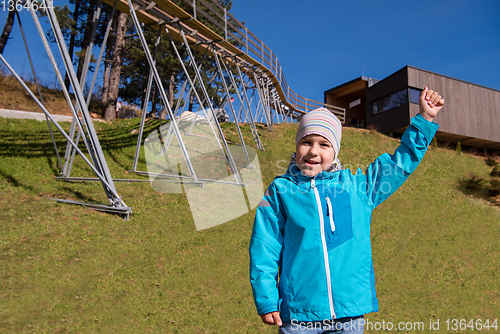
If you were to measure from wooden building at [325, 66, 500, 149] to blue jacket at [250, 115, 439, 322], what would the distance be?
19.5 meters

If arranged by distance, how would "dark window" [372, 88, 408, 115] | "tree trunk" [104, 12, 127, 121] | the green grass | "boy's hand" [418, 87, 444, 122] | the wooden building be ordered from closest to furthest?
"boy's hand" [418, 87, 444, 122], the green grass, "tree trunk" [104, 12, 127, 121], the wooden building, "dark window" [372, 88, 408, 115]

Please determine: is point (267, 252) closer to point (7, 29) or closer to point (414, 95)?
point (7, 29)

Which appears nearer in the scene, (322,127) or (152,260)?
(322,127)

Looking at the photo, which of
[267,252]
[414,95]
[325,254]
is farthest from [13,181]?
[414,95]

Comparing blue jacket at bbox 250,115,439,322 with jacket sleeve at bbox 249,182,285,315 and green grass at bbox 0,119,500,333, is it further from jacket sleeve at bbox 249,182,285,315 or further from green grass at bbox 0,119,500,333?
green grass at bbox 0,119,500,333

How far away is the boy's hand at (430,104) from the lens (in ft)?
5.91

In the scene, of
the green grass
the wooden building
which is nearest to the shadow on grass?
the green grass

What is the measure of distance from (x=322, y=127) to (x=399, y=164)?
49 centimetres

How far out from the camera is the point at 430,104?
1834 mm

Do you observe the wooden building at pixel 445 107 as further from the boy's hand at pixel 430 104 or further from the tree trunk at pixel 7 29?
the tree trunk at pixel 7 29

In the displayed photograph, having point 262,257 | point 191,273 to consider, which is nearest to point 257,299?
point 262,257

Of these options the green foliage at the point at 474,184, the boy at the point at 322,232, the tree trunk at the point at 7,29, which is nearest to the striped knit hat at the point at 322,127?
the boy at the point at 322,232

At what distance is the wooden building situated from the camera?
19734 millimetres

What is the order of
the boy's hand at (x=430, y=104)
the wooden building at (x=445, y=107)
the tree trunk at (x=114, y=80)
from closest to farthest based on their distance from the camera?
1. the boy's hand at (x=430, y=104)
2. the tree trunk at (x=114, y=80)
3. the wooden building at (x=445, y=107)
